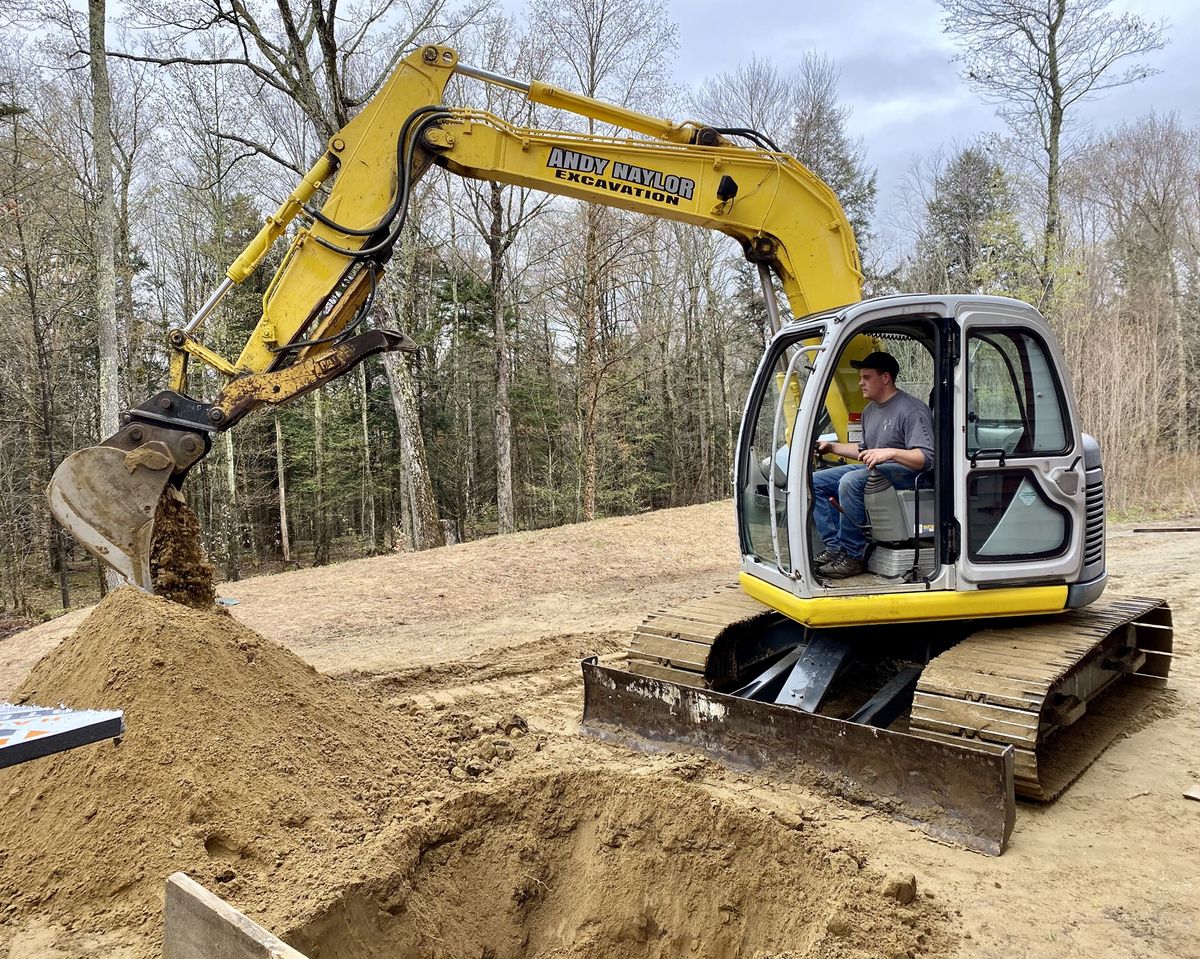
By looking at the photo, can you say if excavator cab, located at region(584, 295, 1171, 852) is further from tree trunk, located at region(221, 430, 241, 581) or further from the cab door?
tree trunk, located at region(221, 430, 241, 581)

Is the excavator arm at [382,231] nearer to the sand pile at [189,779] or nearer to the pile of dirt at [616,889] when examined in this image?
the sand pile at [189,779]

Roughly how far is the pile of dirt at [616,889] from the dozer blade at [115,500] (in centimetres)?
230

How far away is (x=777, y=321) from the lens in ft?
17.0

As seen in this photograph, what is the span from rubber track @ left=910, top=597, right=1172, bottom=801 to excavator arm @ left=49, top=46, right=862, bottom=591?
243 cm

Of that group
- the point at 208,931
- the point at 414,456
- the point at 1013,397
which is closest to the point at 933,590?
the point at 1013,397

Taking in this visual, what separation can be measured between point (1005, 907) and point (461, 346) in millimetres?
24057

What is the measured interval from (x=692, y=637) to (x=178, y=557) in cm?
304

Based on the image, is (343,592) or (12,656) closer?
A: (12,656)

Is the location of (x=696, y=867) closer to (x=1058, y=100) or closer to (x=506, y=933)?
(x=506, y=933)

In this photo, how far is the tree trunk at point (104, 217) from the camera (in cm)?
1184

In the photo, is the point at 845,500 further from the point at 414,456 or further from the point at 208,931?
the point at 414,456

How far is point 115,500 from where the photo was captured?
427 centimetres

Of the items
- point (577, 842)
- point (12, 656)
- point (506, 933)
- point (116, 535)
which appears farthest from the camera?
point (12, 656)

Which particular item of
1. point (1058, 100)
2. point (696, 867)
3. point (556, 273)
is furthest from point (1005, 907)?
point (1058, 100)
